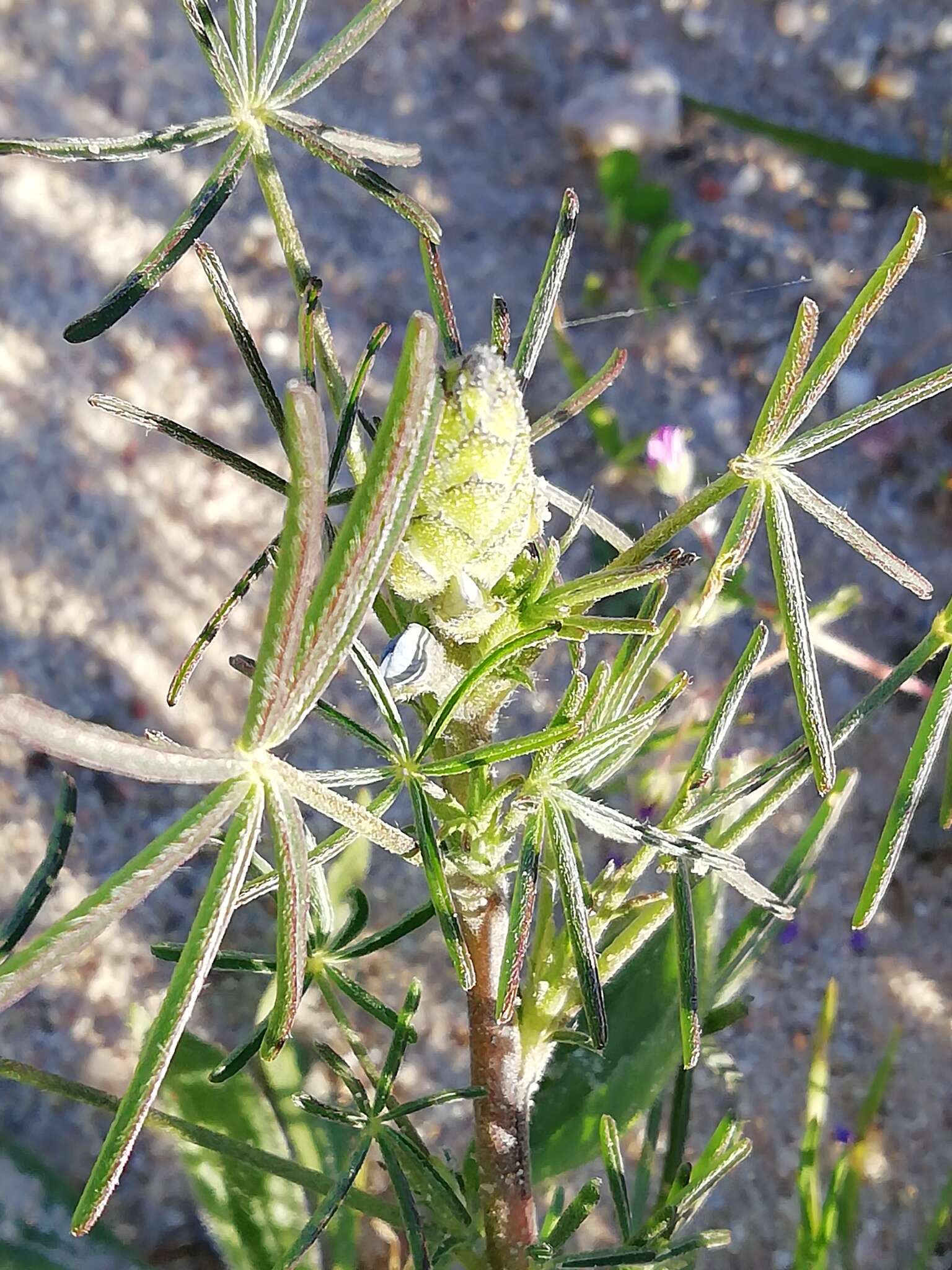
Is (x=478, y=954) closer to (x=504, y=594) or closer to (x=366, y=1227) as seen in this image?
(x=504, y=594)

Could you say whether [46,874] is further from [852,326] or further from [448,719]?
[852,326]

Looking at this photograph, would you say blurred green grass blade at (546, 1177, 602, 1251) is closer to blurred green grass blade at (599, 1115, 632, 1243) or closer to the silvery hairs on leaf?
blurred green grass blade at (599, 1115, 632, 1243)

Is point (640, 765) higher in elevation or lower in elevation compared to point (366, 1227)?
higher

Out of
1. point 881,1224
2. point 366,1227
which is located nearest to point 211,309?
point 366,1227

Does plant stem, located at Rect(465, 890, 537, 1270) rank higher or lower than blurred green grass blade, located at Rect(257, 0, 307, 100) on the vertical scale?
lower

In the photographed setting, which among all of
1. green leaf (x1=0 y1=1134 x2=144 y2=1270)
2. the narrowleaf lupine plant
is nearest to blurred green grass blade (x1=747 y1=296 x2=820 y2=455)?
the narrowleaf lupine plant
